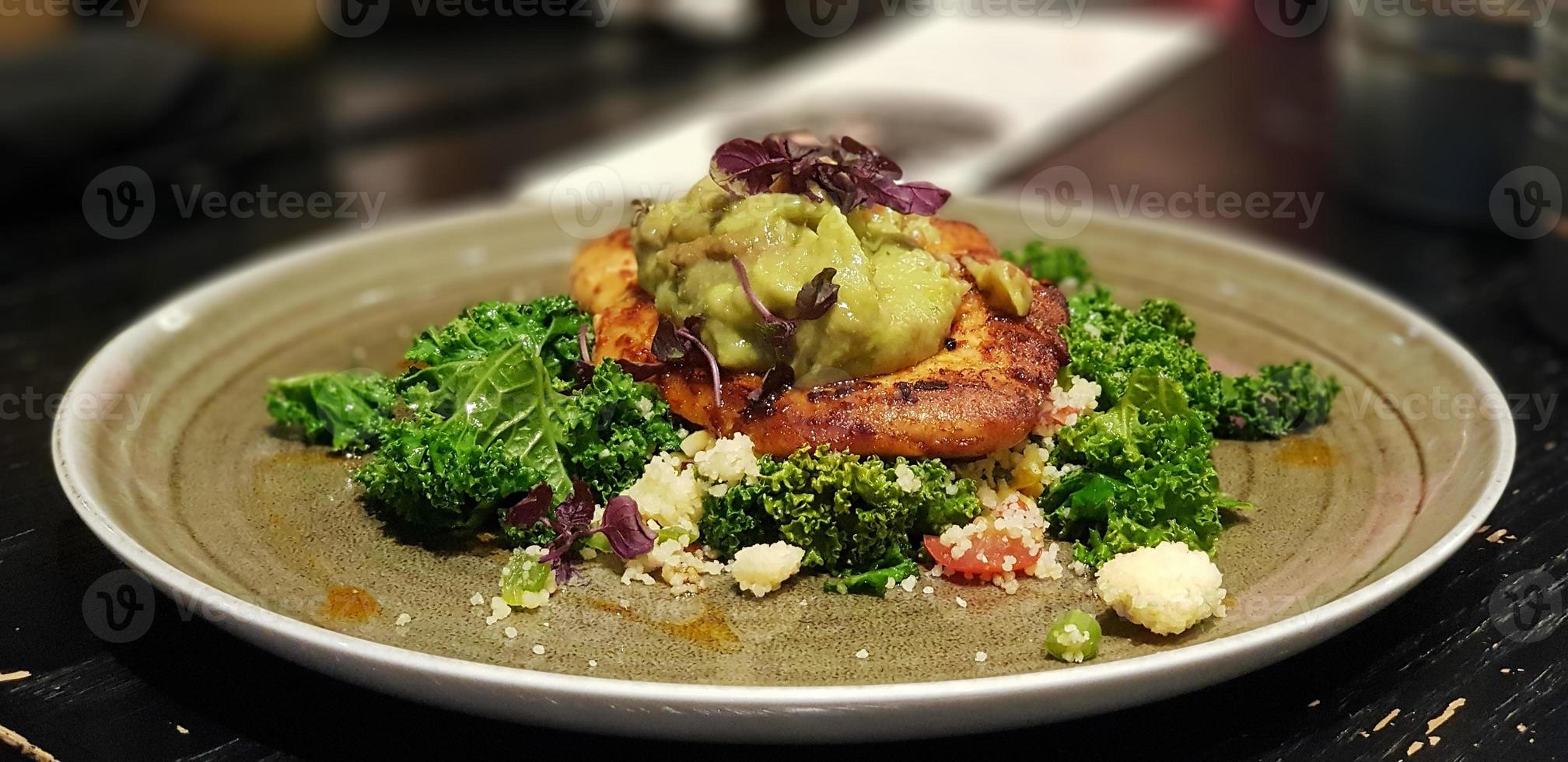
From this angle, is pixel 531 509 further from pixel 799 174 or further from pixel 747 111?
pixel 747 111

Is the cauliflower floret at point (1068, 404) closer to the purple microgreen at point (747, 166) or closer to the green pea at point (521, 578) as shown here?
the purple microgreen at point (747, 166)

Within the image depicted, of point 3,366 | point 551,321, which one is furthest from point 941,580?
point 3,366

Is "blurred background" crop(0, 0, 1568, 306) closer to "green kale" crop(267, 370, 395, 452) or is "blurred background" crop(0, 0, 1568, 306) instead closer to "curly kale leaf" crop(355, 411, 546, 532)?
"green kale" crop(267, 370, 395, 452)

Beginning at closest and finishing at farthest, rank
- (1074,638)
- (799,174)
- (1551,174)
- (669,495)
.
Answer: (1074,638) → (669,495) → (799,174) → (1551,174)

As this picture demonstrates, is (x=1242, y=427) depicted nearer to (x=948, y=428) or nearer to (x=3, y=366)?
(x=948, y=428)

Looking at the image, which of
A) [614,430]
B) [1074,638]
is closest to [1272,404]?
[1074,638]

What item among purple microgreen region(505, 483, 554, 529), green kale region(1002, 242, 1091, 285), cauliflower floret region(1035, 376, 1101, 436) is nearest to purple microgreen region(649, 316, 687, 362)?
purple microgreen region(505, 483, 554, 529)

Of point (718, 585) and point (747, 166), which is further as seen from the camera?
point (747, 166)
